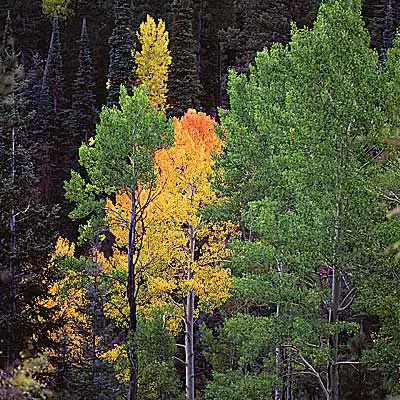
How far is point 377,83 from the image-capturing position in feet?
42.2

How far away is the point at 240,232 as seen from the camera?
763 inches

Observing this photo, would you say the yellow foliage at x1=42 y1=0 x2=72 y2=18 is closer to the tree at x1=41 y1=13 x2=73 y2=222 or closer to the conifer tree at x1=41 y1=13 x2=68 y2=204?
the conifer tree at x1=41 y1=13 x2=68 y2=204

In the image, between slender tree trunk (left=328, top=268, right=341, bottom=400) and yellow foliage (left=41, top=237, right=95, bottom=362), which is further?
yellow foliage (left=41, top=237, right=95, bottom=362)

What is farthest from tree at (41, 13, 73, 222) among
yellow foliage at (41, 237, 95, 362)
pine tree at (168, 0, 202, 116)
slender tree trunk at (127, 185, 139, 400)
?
slender tree trunk at (127, 185, 139, 400)

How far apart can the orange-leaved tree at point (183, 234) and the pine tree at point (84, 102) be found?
19430mm

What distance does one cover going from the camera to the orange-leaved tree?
19391 mm

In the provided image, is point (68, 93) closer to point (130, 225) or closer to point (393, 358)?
point (130, 225)

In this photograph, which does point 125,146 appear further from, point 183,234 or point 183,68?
point 183,68

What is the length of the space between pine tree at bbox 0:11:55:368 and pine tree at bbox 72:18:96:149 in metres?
23.7

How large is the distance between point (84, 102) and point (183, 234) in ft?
72.8

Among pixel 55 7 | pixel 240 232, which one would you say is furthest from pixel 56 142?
pixel 240 232

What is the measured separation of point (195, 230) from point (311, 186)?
728cm

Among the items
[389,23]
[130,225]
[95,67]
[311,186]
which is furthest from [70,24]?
[311,186]

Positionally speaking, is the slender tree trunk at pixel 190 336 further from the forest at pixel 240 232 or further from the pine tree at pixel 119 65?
the pine tree at pixel 119 65
